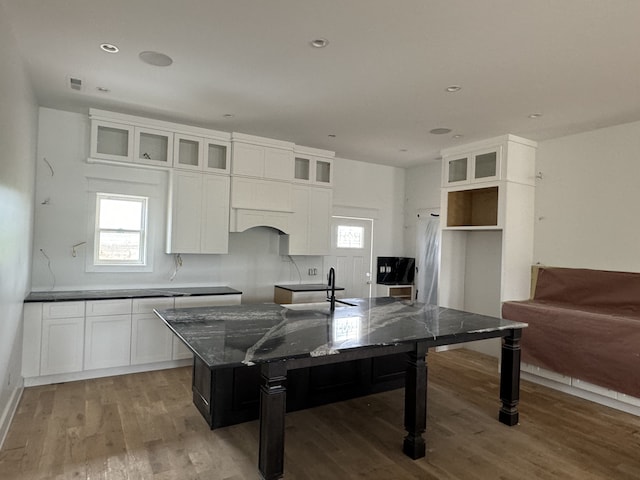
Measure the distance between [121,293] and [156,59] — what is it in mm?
2502

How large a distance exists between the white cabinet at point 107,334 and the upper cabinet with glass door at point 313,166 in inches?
104

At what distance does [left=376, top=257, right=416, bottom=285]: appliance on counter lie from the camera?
6453 millimetres

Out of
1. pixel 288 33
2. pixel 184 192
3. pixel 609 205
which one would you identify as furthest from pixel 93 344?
pixel 609 205

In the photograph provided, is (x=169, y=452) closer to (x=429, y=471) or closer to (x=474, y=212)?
(x=429, y=471)

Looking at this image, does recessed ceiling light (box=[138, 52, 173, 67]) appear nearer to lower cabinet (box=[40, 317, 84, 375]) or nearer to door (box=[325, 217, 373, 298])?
lower cabinet (box=[40, 317, 84, 375])

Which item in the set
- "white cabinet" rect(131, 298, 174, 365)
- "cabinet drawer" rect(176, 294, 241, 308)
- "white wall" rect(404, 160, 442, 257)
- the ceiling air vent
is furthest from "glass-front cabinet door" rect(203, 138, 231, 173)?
"white wall" rect(404, 160, 442, 257)

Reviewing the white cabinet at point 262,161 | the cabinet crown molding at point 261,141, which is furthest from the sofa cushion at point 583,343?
the cabinet crown molding at point 261,141

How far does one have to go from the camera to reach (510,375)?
316 centimetres

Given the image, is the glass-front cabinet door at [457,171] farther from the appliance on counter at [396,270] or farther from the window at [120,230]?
the window at [120,230]

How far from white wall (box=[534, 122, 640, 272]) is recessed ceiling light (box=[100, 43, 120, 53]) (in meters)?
4.59

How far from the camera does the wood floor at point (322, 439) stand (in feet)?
8.22

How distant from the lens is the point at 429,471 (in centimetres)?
252

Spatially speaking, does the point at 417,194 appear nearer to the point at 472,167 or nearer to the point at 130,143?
the point at 472,167

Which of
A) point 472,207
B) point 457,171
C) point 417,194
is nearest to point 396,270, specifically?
point 417,194
